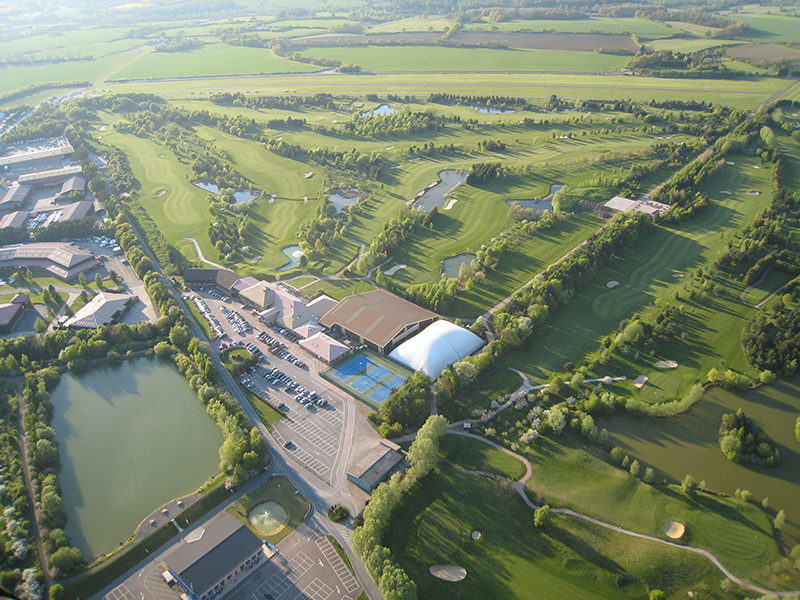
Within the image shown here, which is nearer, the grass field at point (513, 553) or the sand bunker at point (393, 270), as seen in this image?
the grass field at point (513, 553)

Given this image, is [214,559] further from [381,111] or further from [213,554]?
[381,111]

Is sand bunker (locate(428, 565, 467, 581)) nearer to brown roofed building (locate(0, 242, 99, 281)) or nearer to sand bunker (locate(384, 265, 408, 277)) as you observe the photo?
sand bunker (locate(384, 265, 408, 277))

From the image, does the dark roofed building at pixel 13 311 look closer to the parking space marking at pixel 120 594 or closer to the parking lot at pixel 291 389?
the parking lot at pixel 291 389

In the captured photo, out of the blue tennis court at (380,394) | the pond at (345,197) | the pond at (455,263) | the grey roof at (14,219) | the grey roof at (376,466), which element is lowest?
the grey roof at (376,466)

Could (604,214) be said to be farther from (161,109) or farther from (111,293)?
(161,109)

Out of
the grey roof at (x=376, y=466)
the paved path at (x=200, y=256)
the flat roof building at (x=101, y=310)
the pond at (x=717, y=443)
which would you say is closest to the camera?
the pond at (x=717, y=443)

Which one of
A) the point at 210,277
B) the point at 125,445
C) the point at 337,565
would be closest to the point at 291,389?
the point at 125,445

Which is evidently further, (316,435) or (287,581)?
(316,435)

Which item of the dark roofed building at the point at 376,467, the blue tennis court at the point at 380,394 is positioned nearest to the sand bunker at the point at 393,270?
the blue tennis court at the point at 380,394
